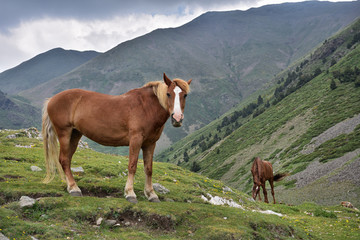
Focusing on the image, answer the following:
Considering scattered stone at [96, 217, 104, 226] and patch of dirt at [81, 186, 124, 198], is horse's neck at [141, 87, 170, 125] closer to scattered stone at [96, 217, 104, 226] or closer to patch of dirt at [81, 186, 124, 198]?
patch of dirt at [81, 186, 124, 198]

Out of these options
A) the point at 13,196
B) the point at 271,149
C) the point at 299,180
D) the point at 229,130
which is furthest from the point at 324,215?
the point at 229,130

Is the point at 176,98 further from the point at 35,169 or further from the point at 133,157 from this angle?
the point at 35,169

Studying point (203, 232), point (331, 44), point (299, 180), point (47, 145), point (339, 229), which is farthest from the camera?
point (331, 44)

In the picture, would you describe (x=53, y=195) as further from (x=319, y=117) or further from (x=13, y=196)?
(x=319, y=117)

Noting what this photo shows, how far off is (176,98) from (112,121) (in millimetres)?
3255

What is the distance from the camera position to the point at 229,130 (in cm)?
16988

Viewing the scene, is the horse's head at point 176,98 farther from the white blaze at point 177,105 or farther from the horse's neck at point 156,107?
the horse's neck at point 156,107

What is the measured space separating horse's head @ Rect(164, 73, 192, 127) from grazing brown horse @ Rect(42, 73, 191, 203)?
4cm

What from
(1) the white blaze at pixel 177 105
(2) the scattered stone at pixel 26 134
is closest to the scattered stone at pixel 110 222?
(1) the white blaze at pixel 177 105

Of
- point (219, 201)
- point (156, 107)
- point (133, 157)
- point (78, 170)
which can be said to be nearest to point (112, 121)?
point (133, 157)

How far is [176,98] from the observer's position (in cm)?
1038

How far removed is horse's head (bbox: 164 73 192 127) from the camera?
9984 millimetres

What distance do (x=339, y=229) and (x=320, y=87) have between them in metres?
131

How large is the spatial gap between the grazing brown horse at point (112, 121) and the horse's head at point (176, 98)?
0.14 feet
